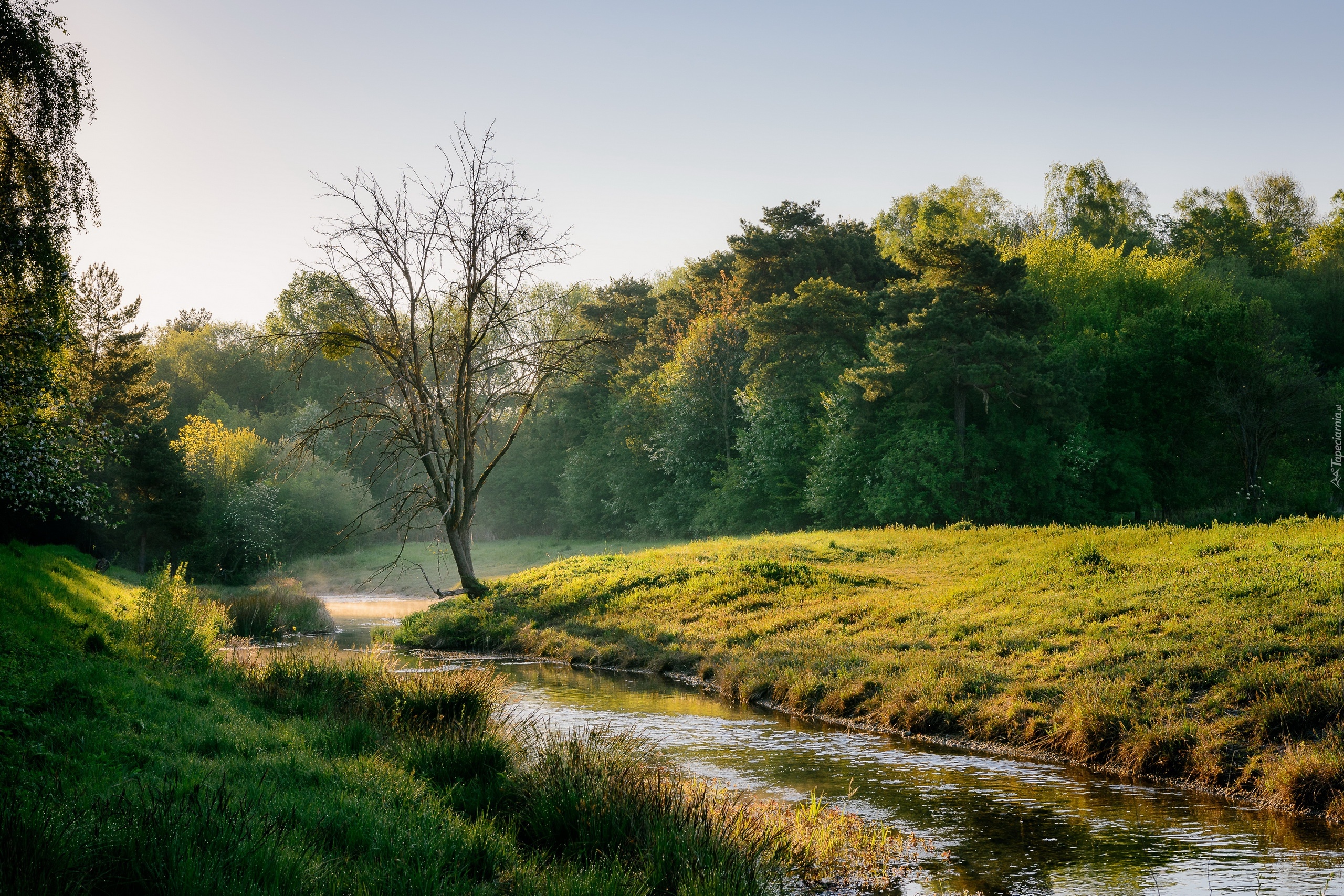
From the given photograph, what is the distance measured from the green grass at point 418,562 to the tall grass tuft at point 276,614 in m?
16.4

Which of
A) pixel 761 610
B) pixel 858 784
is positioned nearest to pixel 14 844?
pixel 858 784

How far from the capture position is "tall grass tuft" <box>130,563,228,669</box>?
14.6 metres

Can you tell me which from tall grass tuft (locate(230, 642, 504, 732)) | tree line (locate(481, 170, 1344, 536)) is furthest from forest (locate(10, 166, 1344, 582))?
tall grass tuft (locate(230, 642, 504, 732))

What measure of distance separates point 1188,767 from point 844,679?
5895 mm

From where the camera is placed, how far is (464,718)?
35.1 ft

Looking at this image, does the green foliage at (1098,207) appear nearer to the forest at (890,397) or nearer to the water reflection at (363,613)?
the forest at (890,397)

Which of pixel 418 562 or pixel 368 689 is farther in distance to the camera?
pixel 418 562

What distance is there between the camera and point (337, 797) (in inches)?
299

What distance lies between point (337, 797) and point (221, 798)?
174 cm

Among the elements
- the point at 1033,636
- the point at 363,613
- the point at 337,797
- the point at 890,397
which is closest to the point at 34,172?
the point at 337,797

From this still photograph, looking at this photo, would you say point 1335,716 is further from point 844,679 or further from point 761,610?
point 761,610

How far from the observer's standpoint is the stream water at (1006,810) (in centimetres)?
765

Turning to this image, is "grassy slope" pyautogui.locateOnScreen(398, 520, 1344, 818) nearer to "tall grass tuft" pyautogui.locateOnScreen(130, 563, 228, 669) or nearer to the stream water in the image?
the stream water

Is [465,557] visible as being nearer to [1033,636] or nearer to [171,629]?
[171,629]
